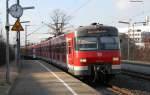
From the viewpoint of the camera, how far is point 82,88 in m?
19.0

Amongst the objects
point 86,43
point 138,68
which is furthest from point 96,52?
point 138,68

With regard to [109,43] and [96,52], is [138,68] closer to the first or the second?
[109,43]

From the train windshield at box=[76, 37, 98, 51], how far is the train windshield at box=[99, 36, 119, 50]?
0.31 m

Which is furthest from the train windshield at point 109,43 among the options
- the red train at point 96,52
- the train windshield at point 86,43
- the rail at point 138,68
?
the rail at point 138,68

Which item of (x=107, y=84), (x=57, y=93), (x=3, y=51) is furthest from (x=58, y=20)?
(x=57, y=93)

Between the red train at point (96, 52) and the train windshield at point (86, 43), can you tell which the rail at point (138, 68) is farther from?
the train windshield at point (86, 43)

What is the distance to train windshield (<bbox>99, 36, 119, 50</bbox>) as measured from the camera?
2355 cm

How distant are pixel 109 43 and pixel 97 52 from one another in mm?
837

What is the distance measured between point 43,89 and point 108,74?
5004 mm

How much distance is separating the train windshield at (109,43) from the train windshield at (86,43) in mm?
306

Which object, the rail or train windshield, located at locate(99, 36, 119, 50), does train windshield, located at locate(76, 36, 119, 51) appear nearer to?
train windshield, located at locate(99, 36, 119, 50)

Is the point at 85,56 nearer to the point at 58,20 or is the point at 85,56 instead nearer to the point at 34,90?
the point at 34,90

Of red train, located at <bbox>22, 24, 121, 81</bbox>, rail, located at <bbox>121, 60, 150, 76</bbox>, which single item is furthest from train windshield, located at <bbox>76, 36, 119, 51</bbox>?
rail, located at <bbox>121, 60, 150, 76</bbox>

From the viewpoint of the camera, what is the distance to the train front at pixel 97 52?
23.1m
